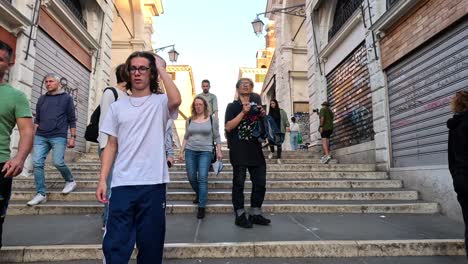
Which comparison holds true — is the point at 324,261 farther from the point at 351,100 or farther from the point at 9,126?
the point at 351,100

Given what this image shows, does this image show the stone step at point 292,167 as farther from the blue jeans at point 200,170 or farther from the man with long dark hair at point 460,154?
the man with long dark hair at point 460,154

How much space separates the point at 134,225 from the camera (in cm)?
204

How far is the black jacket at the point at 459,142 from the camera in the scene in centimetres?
311

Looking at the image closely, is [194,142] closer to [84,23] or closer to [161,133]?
[161,133]

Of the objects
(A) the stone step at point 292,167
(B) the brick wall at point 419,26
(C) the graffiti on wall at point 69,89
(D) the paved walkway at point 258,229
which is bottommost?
(D) the paved walkway at point 258,229

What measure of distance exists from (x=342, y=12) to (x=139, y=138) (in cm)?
1058

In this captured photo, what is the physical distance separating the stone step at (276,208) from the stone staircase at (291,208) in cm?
1

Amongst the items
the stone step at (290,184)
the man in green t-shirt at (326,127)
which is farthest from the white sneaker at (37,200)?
the man in green t-shirt at (326,127)

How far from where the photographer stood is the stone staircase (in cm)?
338

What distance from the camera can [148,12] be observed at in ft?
60.3

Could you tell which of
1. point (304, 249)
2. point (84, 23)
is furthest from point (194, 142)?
point (84, 23)

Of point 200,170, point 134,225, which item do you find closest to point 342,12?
point 200,170

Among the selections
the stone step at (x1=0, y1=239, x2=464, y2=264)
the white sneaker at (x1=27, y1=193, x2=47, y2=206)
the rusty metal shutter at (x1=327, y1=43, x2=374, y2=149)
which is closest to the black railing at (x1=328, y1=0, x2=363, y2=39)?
the rusty metal shutter at (x1=327, y1=43, x2=374, y2=149)

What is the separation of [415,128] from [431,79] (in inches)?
38.9
